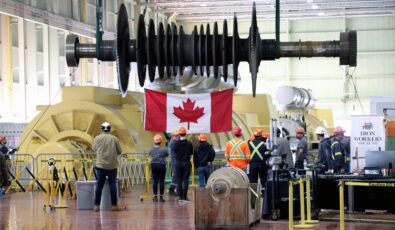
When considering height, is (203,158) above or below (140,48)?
below

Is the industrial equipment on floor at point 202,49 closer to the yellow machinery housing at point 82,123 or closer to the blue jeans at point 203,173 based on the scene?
the blue jeans at point 203,173

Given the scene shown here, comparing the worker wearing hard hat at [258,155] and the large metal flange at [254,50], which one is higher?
the large metal flange at [254,50]

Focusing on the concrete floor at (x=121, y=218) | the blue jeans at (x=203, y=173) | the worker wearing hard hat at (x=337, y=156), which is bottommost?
the concrete floor at (x=121, y=218)

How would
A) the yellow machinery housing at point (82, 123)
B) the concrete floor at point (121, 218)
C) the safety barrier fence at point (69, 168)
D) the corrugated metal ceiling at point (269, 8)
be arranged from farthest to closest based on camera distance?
1. the corrugated metal ceiling at point (269, 8)
2. the yellow machinery housing at point (82, 123)
3. the safety barrier fence at point (69, 168)
4. the concrete floor at point (121, 218)

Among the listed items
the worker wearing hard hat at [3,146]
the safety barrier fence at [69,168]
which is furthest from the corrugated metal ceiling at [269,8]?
the worker wearing hard hat at [3,146]

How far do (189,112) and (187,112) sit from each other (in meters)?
0.05

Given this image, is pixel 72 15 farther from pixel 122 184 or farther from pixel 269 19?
pixel 269 19

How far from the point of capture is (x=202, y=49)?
580 centimetres

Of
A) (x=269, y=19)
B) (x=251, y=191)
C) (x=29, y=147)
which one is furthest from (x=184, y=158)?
(x=269, y=19)

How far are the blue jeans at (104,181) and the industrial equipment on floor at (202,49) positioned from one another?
9833mm

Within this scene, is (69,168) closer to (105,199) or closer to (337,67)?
(105,199)

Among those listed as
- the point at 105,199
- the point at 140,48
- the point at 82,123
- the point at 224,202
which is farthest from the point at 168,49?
the point at 82,123

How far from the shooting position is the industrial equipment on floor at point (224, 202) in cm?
1252

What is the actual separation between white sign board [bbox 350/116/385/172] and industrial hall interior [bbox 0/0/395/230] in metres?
0.03
